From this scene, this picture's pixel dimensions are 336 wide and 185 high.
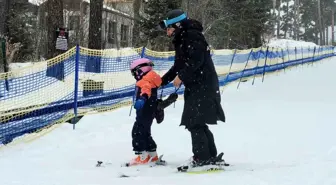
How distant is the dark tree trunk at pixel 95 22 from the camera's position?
13250 millimetres

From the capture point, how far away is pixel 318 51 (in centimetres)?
3180

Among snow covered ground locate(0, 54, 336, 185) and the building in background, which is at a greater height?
the building in background

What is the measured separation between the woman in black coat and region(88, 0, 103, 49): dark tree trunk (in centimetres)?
907

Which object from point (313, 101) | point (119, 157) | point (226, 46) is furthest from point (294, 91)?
point (226, 46)

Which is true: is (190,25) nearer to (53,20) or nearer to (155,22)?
(53,20)

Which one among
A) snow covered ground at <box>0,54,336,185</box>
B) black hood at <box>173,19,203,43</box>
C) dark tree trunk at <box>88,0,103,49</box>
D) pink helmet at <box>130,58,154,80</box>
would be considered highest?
dark tree trunk at <box>88,0,103,49</box>

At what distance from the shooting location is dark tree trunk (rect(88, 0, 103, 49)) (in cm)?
1325

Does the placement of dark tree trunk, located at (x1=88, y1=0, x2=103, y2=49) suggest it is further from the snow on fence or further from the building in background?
the building in background

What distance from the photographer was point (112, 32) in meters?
43.5

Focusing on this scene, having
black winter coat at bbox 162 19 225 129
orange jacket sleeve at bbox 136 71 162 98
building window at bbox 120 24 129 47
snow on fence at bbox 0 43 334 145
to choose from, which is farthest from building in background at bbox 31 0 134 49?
black winter coat at bbox 162 19 225 129

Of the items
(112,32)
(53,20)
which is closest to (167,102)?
(53,20)

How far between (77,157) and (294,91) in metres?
10.2

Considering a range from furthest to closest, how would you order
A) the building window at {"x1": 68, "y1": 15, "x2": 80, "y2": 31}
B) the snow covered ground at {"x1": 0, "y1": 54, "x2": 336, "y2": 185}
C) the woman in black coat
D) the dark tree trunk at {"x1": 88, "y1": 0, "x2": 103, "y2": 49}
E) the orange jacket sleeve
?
the building window at {"x1": 68, "y1": 15, "x2": 80, "y2": 31} → the dark tree trunk at {"x1": 88, "y1": 0, "x2": 103, "y2": 49} → the orange jacket sleeve → the woman in black coat → the snow covered ground at {"x1": 0, "y1": 54, "x2": 336, "y2": 185}

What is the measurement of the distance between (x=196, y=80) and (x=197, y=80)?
1 centimetres
